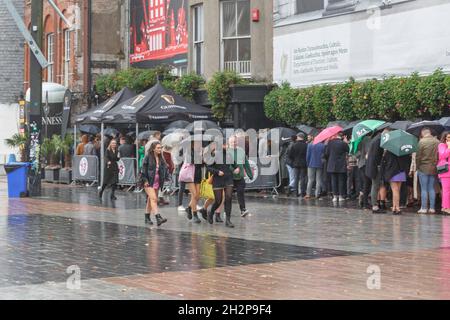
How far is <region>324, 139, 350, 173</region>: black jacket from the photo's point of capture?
74.6 ft

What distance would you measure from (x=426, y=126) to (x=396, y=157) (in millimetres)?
1348

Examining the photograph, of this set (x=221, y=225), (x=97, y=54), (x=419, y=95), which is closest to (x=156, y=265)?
(x=221, y=225)

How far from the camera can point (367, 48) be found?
79.8 feet

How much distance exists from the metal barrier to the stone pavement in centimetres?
1079

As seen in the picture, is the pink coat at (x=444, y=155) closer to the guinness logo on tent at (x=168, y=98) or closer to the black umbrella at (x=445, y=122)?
the black umbrella at (x=445, y=122)

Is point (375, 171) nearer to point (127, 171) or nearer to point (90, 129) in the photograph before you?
point (127, 171)

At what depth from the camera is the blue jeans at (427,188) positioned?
63.9ft

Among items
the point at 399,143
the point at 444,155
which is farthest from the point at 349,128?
the point at 444,155

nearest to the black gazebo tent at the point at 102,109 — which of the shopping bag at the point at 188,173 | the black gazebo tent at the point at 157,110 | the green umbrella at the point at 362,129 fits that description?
the black gazebo tent at the point at 157,110

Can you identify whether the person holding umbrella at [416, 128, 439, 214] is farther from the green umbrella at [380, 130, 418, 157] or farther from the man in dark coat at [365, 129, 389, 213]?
the man in dark coat at [365, 129, 389, 213]

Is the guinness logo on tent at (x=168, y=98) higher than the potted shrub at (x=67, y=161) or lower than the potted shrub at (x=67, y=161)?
higher

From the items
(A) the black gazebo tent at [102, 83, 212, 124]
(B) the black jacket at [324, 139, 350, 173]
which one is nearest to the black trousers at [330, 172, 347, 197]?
(B) the black jacket at [324, 139, 350, 173]

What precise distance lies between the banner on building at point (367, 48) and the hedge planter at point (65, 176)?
9.73 metres
